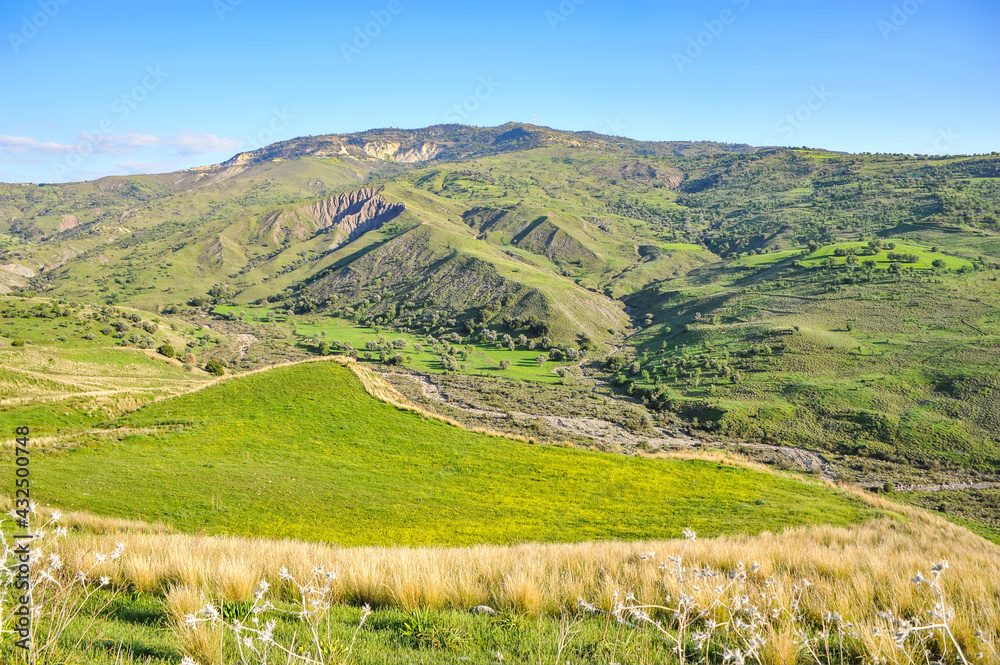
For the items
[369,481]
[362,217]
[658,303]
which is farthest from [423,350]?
[362,217]

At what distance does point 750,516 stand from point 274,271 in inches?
6114

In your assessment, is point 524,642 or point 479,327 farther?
point 479,327

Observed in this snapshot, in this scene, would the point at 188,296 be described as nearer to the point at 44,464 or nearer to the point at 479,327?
the point at 479,327

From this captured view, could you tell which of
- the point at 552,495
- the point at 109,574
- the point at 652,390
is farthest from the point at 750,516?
the point at 652,390

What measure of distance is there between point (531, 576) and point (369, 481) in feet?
46.6

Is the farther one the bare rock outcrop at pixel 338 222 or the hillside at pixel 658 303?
the bare rock outcrop at pixel 338 222

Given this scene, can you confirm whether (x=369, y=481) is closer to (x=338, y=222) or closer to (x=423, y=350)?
(x=423, y=350)

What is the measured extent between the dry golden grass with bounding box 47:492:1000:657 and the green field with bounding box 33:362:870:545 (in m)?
7.01

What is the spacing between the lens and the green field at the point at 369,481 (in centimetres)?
1540

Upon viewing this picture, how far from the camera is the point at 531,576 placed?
6438mm

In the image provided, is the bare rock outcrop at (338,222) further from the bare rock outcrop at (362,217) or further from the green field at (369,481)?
the green field at (369,481)

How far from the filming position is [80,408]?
909 inches

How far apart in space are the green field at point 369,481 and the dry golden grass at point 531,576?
23.0 feet

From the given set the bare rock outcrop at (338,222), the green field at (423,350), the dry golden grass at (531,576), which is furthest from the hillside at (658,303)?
the dry golden grass at (531,576)
